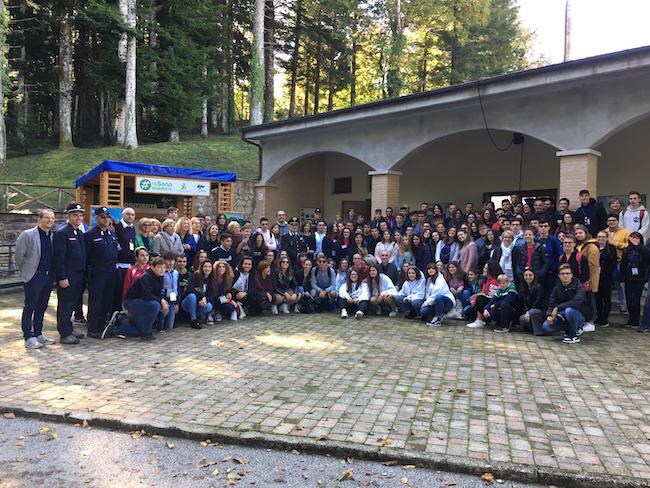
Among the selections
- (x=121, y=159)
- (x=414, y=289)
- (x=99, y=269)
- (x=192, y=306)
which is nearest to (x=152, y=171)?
(x=192, y=306)

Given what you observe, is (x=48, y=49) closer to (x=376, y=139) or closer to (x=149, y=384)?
(x=376, y=139)

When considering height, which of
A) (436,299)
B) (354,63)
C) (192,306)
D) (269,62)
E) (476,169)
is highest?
(354,63)

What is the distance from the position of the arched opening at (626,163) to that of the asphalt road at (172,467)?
11.0m

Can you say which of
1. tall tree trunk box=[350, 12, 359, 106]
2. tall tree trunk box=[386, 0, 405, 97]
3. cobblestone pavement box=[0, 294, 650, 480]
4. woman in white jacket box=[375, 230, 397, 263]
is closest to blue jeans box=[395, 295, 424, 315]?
woman in white jacket box=[375, 230, 397, 263]

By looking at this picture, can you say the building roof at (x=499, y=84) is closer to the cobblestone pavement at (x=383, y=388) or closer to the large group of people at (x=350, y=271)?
the large group of people at (x=350, y=271)

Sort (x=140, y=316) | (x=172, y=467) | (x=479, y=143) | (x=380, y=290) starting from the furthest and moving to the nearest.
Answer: (x=479, y=143) → (x=380, y=290) → (x=140, y=316) → (x=172, y=467)

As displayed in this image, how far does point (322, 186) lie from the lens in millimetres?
18469

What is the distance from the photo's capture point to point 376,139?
13406 mm

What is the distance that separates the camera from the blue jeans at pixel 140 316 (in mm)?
6883

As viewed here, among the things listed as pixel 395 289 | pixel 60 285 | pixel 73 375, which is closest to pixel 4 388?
pixel 73 375

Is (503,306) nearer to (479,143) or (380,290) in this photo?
(380,290)

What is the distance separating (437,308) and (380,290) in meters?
1.20

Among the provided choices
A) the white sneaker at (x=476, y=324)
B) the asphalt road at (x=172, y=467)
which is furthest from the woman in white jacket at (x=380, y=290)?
the asphalt road at (x=172, y=467)

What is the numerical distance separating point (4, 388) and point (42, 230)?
2296 mm
